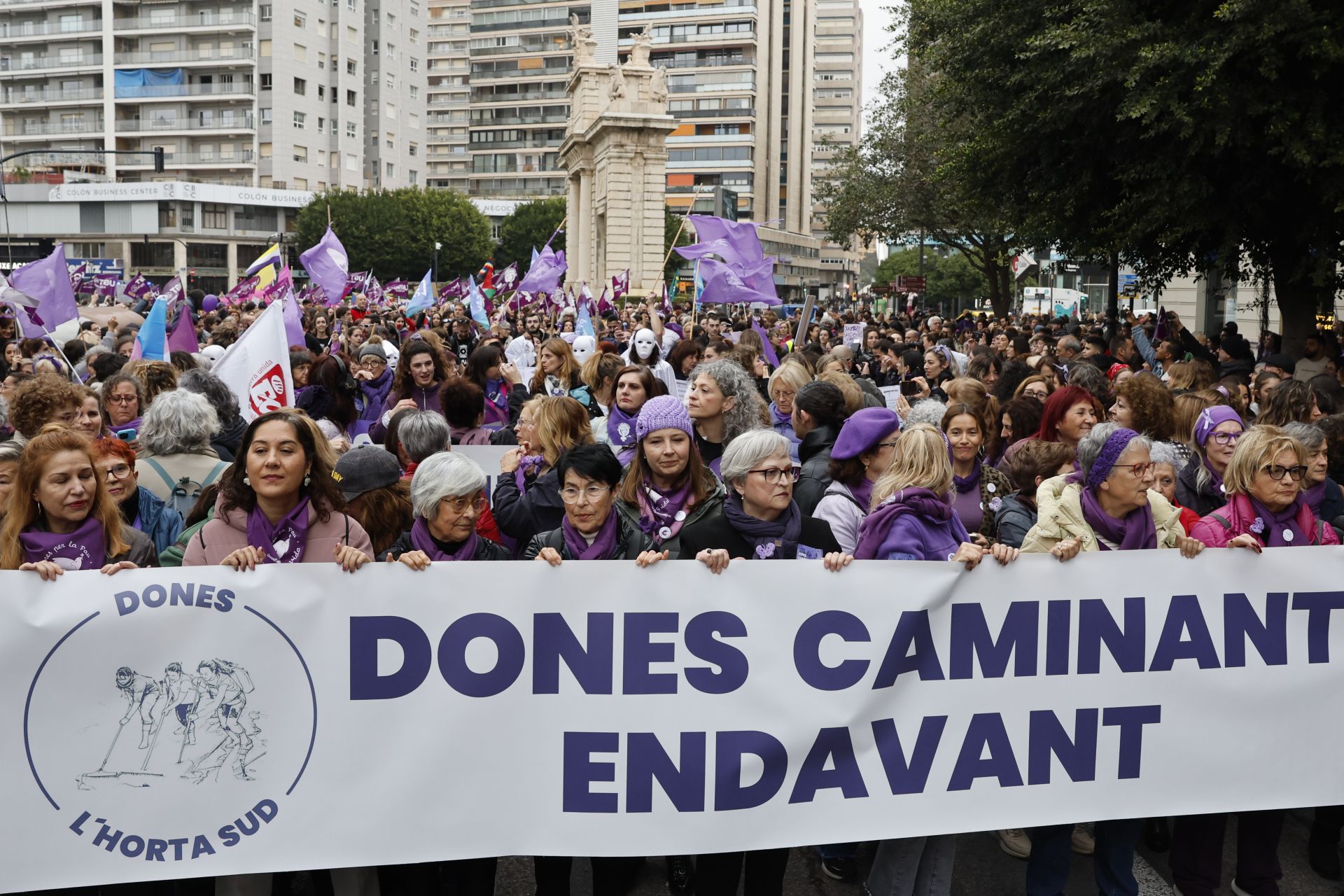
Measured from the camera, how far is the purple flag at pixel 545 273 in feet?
80.9

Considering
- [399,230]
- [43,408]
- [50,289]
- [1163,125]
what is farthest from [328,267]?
[399,230]

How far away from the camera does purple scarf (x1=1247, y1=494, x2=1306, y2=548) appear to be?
15.7 feet

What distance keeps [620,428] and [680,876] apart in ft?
9.12

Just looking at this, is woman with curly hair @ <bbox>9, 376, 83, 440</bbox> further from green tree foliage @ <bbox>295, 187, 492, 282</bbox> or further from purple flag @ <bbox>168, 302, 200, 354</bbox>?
green tree foliage @ <bbox>295, 187, 492, 282</bbox>

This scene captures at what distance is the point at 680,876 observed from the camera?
4.88 meters

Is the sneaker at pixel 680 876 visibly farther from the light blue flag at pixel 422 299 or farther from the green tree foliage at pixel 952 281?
the green tree foliage at pixel 952 281

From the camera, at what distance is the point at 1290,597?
4484mm

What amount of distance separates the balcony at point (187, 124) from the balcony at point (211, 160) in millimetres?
1695

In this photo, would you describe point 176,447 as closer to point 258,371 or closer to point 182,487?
point 182,487

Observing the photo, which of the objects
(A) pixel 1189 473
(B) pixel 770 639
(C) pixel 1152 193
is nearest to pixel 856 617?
(B) pixel 770 639

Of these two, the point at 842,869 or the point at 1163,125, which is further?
the point at 1163,125

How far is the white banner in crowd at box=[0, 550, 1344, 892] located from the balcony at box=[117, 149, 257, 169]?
8963 cm

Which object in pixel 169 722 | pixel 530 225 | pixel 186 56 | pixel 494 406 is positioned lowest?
pixel 169 722

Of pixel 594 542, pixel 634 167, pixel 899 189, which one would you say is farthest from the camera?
pixel 634 167
